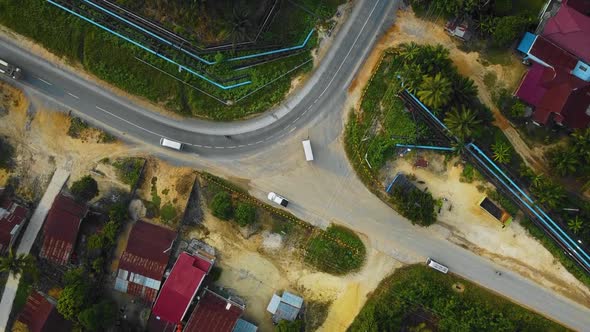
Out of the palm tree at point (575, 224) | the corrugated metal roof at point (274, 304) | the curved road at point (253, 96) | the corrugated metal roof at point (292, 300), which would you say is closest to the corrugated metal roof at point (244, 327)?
the corrugated metal roof at point (274, 304)

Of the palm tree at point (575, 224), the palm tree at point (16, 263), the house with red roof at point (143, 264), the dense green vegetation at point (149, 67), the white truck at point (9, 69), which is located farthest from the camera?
the dense green vegetation at point (149, 67)

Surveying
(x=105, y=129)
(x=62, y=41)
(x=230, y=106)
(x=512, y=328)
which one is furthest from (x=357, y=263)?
(x=62, y=41)

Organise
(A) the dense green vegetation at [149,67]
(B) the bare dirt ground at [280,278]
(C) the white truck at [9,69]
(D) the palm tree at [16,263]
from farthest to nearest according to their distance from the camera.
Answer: (A) the dense green vegetation at [149,67]
(C) the white truck at [9,69]
(B) the bare dirt ground at [280,278]
(D) the palm tree at [16,263]

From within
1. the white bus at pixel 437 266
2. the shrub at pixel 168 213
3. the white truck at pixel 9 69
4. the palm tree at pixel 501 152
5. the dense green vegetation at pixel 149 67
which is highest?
the palm tree at pixel 501 152

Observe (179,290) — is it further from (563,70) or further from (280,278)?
(563,70)

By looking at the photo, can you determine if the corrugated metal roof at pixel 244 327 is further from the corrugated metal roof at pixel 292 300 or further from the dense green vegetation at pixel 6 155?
the dense green vegetation at pixel 6 155

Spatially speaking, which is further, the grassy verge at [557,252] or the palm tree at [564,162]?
the grassy verge at [557,252]

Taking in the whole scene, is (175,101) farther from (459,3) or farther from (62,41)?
(459,3)
